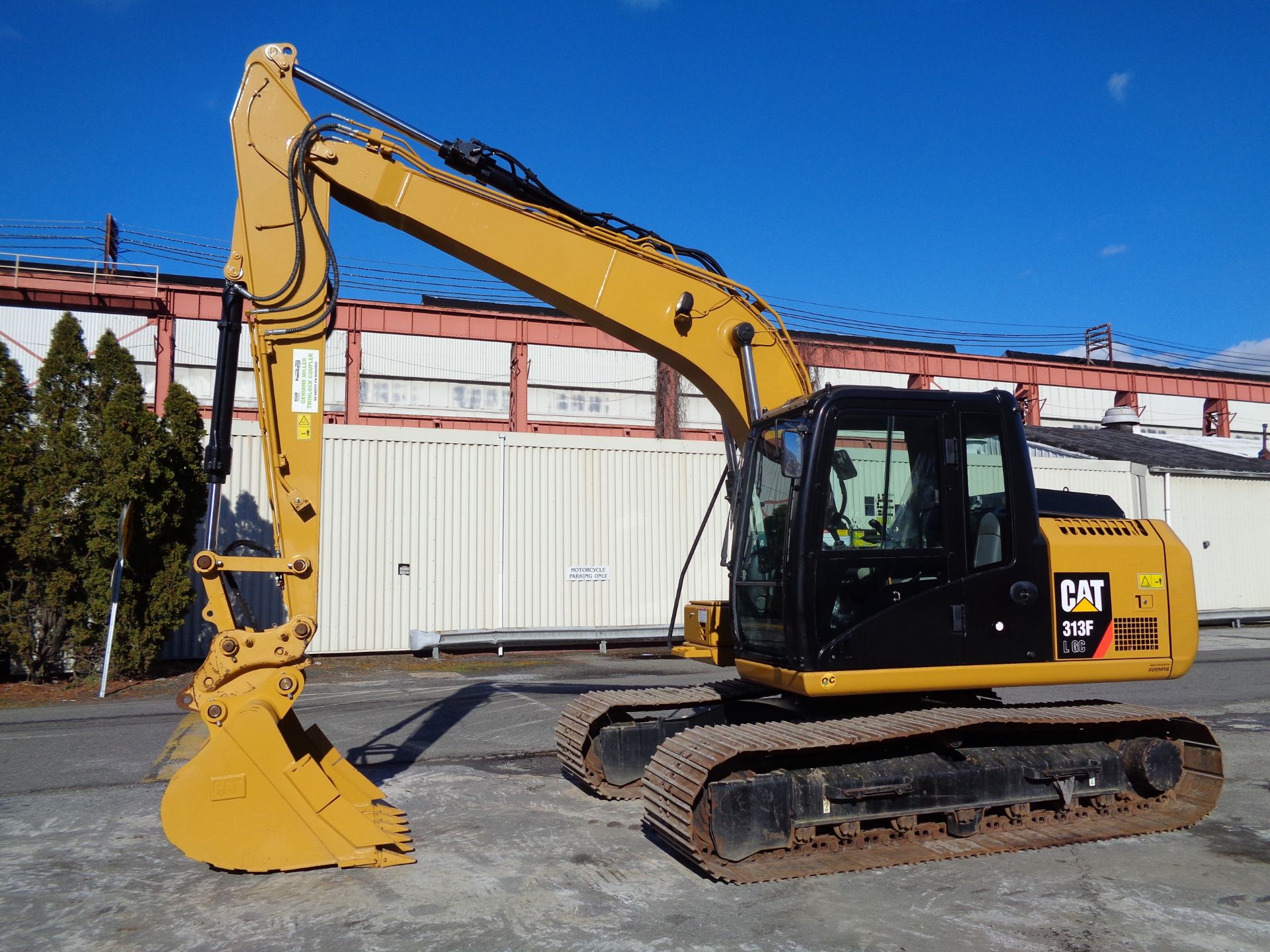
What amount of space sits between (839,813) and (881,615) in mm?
1175

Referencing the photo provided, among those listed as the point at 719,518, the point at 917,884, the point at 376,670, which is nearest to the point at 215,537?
the point at 917,884

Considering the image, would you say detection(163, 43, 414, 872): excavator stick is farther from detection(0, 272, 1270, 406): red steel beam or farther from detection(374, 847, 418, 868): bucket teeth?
detection(0, 272, 1270, 406): red steel beam

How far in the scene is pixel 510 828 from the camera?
6266 mm

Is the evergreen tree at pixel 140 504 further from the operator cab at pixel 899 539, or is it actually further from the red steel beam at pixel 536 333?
the operator cab at pixel 899 539

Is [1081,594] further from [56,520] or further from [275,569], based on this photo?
[56,520]

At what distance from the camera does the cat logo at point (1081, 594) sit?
625cm

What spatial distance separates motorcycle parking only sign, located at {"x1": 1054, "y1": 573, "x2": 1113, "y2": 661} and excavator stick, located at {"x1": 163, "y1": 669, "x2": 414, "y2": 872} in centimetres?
425

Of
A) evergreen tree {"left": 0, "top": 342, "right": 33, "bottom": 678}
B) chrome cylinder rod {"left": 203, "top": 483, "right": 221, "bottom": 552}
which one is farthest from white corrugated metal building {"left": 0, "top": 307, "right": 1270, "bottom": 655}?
chrome cylinder rod {"left": 203, "top": 483, "right": 221, "bottom": 552}

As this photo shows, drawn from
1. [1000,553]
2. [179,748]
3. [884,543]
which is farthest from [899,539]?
[179,748]

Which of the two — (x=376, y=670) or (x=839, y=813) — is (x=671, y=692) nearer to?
(x=839, y=813)

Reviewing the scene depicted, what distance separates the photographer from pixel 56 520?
44.9ft

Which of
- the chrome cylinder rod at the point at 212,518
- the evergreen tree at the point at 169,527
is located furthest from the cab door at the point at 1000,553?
the evergreen tree at the point at 169,527

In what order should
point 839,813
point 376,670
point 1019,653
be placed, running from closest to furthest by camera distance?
point 839,813, point 1019,653, point 376,670

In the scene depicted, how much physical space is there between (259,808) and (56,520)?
10.6m
